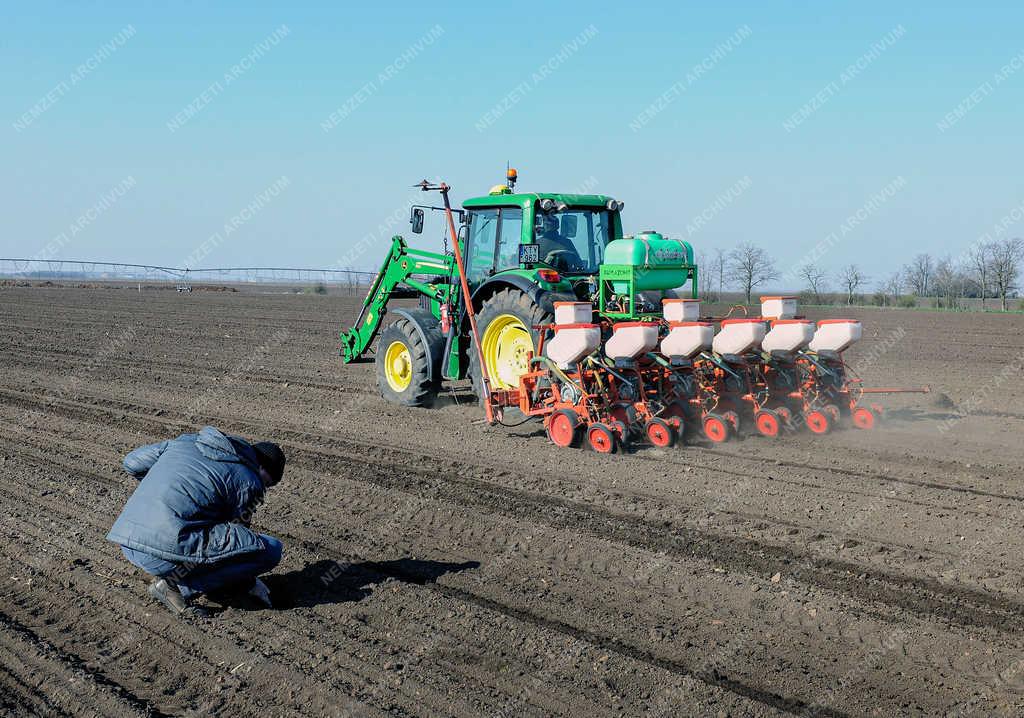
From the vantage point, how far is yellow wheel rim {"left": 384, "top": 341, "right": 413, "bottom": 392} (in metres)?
11.4

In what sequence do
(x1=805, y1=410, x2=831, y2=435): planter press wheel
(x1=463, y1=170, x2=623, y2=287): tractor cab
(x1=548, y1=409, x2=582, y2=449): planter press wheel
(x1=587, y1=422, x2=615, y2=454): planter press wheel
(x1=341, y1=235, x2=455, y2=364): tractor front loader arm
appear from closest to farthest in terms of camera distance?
(x1=587, y1=422, x2=615, y2=454): planter press wheel < (x1=548, y1=409, x2=582, y2=449): planter press wheel < (x1=805, y1=410, x2=831, y2=435): planter press wheel < (x1=463, y1=170, x2=623, y2=287): tractor cab < (x1=341, y1=235, x2=455, y2=364): tractor front loader arm

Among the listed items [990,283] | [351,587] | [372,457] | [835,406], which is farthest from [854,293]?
[351,587]

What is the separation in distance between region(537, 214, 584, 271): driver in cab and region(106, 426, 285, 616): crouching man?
5.59 meters

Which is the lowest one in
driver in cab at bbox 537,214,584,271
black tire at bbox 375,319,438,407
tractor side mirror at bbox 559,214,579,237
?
black tire at bbox 375,319,438,407

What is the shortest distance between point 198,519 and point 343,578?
1.00m

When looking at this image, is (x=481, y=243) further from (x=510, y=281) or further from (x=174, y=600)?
(x=174, y=600)

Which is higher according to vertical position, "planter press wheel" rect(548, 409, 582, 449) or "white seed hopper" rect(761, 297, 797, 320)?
"white seed hopper" rect(761, 297, 797, 320)

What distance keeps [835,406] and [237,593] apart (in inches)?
247

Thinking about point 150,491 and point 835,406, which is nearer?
point 150,491

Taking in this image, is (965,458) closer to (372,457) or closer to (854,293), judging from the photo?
(372,457)

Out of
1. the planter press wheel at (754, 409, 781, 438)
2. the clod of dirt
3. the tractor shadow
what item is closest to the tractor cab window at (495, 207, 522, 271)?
the planter press wheel at (754, 409, 781, 438)

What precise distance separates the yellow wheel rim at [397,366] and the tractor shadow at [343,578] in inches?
231

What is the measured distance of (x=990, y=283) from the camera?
1550 inches

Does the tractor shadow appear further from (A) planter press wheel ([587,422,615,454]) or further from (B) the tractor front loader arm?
(B) the tractor front loader arm
